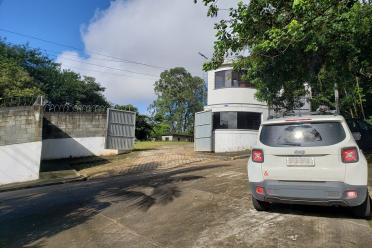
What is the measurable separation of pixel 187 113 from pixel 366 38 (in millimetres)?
49775

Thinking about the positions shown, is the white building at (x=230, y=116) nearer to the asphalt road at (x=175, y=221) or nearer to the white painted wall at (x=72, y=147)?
the white painted wall at (x=72, y=147)

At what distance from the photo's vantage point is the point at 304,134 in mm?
6160

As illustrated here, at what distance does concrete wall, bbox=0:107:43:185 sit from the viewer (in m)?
15.9

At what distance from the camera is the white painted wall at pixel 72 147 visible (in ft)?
67.6

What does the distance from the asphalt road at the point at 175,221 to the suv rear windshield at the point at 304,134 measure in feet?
4.35

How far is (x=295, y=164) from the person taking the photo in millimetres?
6039

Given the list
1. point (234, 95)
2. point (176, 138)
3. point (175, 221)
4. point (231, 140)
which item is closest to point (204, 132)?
point (231, 140)

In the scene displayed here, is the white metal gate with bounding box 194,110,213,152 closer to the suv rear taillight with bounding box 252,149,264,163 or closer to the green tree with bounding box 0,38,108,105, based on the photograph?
the suv rear taillight with bounding box 252,149,264,163

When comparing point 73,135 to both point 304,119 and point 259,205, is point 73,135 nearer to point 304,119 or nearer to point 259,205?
point 259,205

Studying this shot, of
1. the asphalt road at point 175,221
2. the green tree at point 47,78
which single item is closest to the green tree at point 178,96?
the green tree at point 47,78

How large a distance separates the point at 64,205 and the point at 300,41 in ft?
24.2

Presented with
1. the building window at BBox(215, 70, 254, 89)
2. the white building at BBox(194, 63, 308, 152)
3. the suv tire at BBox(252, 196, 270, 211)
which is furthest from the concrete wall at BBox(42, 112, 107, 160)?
the suv tire at BBox(252, 196, 270, 211)

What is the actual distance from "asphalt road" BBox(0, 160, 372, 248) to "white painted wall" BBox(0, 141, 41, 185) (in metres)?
5.37

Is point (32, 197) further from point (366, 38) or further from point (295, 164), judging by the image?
point (366, 38)
